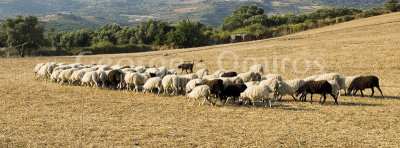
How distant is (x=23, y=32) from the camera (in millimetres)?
38344

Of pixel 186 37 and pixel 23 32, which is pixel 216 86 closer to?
pixel 23 32

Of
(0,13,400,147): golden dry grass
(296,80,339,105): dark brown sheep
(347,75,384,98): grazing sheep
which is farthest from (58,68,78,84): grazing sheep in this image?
(347,75,384,98): grazing sheep

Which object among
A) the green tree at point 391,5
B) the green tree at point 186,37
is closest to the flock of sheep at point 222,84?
the green tree at point 186,37

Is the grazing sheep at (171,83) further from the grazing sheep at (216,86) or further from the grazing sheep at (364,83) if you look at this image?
the grazing sheep at (364,83)

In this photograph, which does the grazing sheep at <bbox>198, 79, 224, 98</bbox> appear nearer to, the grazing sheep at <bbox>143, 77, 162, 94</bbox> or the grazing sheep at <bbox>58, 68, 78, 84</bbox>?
the grazing sheep at <bbox>143, 77, 162, 94</bbox>

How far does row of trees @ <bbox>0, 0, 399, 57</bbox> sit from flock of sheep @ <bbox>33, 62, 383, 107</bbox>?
19.0 m

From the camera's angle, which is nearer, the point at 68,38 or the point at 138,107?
the point at 138,107

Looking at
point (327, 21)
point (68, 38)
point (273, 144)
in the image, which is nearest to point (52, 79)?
point (273, 144)

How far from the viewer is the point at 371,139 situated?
9047 mm

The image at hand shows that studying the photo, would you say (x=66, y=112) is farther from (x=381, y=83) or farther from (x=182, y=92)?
(x=381, y=83)

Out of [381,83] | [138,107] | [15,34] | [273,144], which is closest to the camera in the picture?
[273,144]

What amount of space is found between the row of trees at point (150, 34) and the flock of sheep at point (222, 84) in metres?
19.0

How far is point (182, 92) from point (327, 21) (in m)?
40.0

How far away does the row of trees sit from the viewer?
3884 cm
